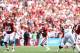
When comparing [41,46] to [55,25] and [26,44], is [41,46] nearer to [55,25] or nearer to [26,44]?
[26,44]

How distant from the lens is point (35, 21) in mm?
17719

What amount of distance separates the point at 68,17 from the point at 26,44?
10.6ft

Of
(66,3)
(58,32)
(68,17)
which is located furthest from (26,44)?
(66,3)

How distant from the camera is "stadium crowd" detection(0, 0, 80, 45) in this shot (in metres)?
16.8

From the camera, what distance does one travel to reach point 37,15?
18.1m

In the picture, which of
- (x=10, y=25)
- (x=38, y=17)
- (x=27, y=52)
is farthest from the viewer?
(x=38, y=17)

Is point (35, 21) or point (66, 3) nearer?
point (35, 21)

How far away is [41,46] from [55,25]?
7.71ft

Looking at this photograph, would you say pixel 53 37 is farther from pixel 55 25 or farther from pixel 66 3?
pixel 66 3

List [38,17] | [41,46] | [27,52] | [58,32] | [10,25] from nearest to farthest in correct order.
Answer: [27,52] → [10,25] → [41,46] → [58,32] → [38,17]

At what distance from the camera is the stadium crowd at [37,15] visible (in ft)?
55.0

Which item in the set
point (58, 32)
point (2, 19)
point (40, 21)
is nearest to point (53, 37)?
point (58, 32)

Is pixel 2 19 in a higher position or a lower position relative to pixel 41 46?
higher

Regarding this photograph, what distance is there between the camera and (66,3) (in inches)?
745
